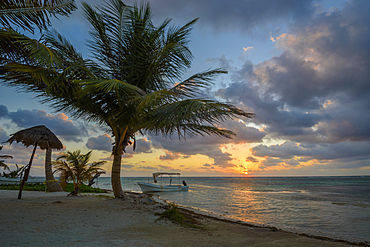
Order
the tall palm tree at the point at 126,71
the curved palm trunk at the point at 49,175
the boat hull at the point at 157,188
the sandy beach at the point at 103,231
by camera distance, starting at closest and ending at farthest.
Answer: the sandy beach at the point at 103,231
the tall palm tree at the point at 126,71
the curved palm trunk at the point at 49,175
the boat hull at the point at 157,188

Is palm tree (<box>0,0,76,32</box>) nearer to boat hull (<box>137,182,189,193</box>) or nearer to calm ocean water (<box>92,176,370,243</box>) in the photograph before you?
calm ocean water (<box>92,176,370,243</box>)

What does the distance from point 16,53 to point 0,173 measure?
26.7 meters

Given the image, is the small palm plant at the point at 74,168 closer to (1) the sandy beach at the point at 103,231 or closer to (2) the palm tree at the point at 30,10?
(1) the sandy beach at the point at 103,231

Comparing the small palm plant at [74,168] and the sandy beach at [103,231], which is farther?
the small palm plant at [74,168]

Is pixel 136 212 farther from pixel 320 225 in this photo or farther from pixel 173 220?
pixel 320 225

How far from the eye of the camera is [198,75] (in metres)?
7.59

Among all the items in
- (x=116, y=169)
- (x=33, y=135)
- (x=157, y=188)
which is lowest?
(x=157, y=188)

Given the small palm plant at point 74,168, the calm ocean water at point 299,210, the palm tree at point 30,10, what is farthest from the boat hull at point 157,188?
the palm tree at point 30,10

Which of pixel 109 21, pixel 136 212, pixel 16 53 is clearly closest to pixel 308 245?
pixel 136 212

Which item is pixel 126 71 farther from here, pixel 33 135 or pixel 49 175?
pixel 49 175

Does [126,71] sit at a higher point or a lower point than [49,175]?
higher

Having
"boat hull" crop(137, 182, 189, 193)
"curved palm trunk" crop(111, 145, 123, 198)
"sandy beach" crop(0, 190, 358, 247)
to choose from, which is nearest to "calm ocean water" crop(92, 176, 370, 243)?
"boat hull" crop(137, 182, 189, 193)

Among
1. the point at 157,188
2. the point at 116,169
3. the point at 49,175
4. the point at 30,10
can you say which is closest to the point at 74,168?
the point at 116,169

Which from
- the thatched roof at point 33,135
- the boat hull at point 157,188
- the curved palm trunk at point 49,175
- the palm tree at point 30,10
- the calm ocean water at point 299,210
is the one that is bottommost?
the calm ocean water at point 299,210
